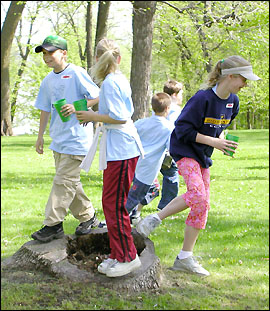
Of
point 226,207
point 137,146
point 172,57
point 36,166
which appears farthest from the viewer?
point 172,57

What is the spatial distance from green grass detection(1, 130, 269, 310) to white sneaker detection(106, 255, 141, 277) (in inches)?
5.7

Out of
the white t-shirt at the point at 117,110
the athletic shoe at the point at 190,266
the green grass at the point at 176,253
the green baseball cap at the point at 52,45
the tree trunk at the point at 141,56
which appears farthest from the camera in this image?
the tree trunk at the point at 141,56

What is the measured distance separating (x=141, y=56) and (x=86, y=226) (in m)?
6.76

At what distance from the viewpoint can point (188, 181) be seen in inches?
177

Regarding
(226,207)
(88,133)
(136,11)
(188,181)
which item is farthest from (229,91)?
(136,11)

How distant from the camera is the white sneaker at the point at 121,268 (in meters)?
4.02

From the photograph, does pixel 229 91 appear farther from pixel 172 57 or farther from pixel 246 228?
pixel 172 57

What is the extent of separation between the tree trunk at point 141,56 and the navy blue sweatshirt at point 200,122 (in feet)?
21.8

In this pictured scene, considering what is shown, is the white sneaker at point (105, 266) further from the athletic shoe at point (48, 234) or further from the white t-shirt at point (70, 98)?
the white t-shirt at point (70, 98)

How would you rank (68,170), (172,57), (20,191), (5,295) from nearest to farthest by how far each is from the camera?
(5,295) < (68,170) < (20,191) < (172,57)

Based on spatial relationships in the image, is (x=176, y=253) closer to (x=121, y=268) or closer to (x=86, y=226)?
(x=86, y=226)

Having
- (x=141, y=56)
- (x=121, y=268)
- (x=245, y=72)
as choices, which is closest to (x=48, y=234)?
(x=121, y=268)

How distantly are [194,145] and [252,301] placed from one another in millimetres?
1415

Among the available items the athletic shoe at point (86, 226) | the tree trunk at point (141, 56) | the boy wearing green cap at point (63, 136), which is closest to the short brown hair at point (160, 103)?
the boy wearing green cap at point (63, 136)
